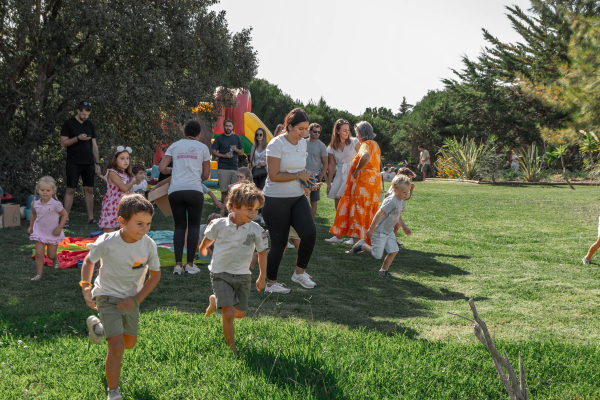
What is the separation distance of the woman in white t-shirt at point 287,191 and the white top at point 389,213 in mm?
1441

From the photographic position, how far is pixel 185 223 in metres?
6.16

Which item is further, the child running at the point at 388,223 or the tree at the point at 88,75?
the tree at the point at 88,75

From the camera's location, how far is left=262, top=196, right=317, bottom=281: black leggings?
5.27 meters

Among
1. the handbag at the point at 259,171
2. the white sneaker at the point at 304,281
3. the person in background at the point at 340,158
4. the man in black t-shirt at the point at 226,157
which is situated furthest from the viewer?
the man in black t-shirt at the point at 226,157

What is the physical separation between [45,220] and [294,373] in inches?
159

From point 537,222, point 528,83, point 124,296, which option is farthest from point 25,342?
point 528,83

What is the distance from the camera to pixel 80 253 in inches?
267

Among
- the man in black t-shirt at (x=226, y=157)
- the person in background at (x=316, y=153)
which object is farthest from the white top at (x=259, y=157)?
the person in background at (x=316, y=153)

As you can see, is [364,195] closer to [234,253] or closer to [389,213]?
[389,213]

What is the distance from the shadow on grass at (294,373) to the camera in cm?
304

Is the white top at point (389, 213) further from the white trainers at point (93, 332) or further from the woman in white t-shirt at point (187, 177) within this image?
the white trainers at point (93, 332)

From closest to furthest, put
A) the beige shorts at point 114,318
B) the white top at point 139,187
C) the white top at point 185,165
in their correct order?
1. the beige shorts at point 114,318
2. the white top at point 185,165
3. the white top at point 139,187

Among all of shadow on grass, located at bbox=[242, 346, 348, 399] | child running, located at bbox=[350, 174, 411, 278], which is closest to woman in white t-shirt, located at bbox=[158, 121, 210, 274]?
child running, located at bbox=[350, 174, 411, 278]

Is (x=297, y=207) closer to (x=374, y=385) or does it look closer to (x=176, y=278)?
(x=176, y=278)
